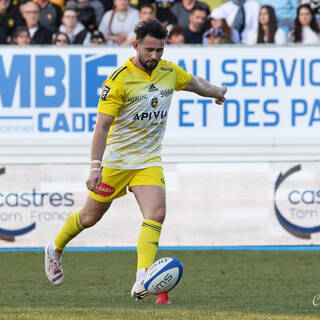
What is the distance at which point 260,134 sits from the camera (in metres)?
13.5

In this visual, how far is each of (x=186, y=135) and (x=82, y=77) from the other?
1.66 metres

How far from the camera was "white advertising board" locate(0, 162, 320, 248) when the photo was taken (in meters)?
13.3

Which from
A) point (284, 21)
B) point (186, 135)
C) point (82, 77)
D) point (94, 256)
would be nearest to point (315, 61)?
point (284, 21)

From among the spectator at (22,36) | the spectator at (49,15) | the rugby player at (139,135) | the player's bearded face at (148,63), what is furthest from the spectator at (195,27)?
the player's bearded face at (148,63)

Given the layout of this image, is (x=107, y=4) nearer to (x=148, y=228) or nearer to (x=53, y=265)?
(x=53, y=265)

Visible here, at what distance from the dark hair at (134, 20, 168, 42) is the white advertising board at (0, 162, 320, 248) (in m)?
6.25

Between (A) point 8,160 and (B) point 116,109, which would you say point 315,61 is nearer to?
(A) point 8,160

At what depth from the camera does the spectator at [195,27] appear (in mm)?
14273

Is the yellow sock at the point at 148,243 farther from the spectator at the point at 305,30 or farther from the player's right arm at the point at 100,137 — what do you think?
the spectator at the point at 305,30

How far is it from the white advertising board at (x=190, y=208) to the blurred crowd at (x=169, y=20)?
2.08 metres

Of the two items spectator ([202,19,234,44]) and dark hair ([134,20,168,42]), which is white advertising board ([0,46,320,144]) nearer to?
spectator ([202,19,234,44])

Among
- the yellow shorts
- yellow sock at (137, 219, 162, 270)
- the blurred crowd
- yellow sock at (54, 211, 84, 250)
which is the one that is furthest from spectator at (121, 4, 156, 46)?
yellow sock at (137, 219, 162, 270)

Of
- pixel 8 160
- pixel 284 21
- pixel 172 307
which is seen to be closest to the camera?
pixel 172 307

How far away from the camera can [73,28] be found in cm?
1429
